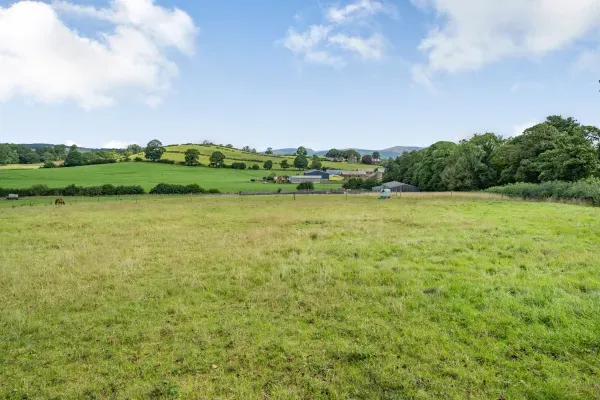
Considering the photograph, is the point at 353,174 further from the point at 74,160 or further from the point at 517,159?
the point at 74,160

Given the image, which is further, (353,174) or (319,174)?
(353,174)

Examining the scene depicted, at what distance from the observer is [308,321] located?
304 inches

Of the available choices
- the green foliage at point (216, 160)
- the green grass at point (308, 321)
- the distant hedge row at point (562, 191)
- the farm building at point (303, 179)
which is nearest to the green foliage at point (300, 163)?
the farm building at point (303, 179)

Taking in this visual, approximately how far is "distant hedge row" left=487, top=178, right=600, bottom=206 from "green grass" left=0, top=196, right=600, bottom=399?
19790 mm

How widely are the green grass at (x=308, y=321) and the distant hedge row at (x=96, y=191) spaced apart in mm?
51404

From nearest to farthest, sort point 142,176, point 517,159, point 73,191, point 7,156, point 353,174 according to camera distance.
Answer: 1. point 517,159
2. point 73,191
3. point 142,176
4. point 7,156
5. point 353,174

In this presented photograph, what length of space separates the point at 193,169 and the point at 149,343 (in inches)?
4263

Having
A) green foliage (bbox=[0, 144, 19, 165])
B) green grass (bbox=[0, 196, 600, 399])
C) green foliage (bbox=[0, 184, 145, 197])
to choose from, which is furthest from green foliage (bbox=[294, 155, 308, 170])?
green grass (bbox=[0, 196, 600, 399])

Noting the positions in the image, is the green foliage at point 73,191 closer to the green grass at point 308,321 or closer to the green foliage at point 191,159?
the green grass at point 308,321

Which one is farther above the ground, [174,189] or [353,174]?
[353,174]

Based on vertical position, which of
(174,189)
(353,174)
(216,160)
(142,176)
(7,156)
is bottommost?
(174,189)

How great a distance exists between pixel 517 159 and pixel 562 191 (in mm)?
26859

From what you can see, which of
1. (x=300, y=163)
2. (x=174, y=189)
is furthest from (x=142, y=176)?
(x=300, y=163)

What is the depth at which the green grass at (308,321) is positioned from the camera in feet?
18.0
